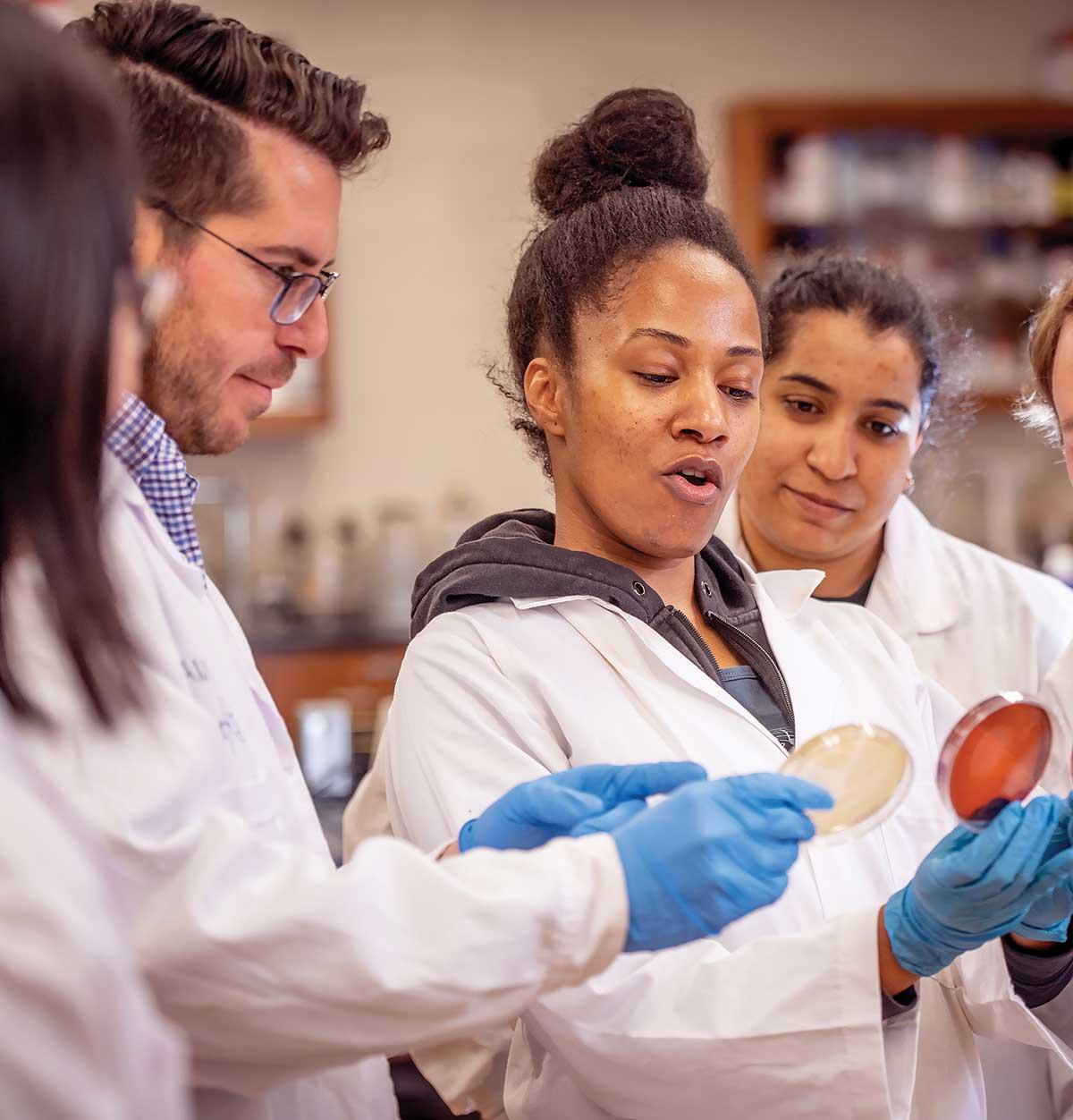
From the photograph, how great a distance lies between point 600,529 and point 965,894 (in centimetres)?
59

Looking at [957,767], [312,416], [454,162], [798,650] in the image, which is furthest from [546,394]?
[454,162]

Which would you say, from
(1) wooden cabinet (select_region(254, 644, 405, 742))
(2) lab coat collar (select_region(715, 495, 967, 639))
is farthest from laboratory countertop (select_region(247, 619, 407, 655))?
(2) lab coat collar (select_region(715, 495, 967, 639))

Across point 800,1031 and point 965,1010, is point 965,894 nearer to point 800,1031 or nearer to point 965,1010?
point 800,1031

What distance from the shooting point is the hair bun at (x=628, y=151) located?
4.98 feet

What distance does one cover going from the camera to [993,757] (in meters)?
1.11

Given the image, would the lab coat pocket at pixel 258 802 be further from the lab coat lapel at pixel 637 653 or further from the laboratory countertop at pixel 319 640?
the laboratory countertop at pixel 319 640

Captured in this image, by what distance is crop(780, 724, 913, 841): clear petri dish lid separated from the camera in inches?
44.3

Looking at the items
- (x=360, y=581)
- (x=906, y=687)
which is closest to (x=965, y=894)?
(x=906, y=687)

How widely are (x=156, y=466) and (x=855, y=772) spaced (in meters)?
0.70

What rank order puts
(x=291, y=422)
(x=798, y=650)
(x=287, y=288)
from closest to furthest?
1. (x=287, y=288)
2. (x=798, y=650)
3. (x=291, y=422)

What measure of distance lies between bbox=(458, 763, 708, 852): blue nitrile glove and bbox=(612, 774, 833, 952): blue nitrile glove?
82 mm

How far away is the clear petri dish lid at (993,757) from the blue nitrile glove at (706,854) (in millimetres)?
154

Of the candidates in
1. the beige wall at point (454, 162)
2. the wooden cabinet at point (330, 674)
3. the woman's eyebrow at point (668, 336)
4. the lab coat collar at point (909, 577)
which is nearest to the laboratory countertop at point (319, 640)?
the wooden cabinet at point (330, 674)

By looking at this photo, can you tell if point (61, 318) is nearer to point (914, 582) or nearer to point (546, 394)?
point (546, 394)
